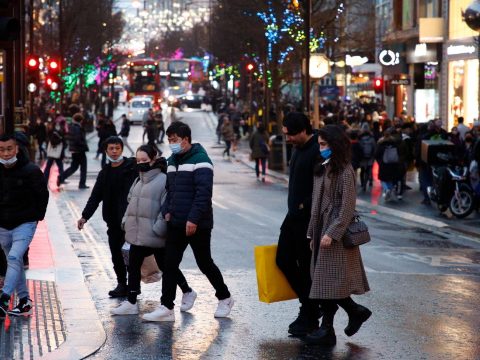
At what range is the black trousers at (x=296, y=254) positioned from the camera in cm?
988

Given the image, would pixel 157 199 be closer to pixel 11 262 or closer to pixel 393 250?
pixel 11 262

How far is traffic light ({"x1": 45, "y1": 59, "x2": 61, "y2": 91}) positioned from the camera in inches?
2096

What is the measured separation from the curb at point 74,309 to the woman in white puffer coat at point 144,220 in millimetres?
425

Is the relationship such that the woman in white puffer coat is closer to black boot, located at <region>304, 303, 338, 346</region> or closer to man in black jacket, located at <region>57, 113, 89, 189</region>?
black boot, located at <region>304, 303, 338, 346</region>

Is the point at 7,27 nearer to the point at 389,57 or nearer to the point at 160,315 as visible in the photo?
the point at 160,315

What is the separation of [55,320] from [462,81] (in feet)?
122

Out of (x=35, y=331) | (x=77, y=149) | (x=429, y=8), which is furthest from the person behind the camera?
(x=429, y=8)

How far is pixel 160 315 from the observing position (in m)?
10.7

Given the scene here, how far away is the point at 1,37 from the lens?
34.7ft

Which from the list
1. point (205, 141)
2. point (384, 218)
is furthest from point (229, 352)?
point (205, 141)

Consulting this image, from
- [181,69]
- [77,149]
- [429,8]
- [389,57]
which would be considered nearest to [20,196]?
[77,149]

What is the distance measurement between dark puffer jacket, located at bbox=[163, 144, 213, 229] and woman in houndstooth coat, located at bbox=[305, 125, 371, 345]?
124 centimetres

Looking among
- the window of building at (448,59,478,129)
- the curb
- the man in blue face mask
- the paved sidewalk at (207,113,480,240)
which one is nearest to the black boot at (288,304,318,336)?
the man in blue face mask

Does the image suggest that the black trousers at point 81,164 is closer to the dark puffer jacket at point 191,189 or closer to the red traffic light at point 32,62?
the red traffic light at point 32,62
